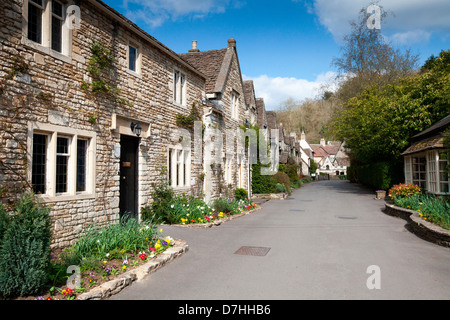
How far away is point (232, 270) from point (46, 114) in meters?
5.31

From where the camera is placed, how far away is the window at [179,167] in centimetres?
1249

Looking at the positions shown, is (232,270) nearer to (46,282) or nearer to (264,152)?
(46,282)

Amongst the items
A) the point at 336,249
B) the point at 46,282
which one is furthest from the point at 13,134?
the point at 336,249

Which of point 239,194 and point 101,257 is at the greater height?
point 239,194

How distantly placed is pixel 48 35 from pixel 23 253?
4.97 metres

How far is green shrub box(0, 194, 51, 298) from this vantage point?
14.9 feet

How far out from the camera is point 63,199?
736 cm

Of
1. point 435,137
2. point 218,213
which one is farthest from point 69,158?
point 435,137

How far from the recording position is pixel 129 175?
33.3ft

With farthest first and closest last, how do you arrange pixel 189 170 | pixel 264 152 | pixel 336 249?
pixel 264 152, pixel 189 170, pixel 336 249

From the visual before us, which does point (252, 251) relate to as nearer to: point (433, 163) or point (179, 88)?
point (179, 88)

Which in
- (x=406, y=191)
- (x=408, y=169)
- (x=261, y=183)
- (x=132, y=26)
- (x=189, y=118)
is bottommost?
(x=406, y=191)

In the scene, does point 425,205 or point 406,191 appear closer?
point 425,205

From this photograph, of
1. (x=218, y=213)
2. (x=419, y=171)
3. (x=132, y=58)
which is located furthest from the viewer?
(x=419, y=171)
